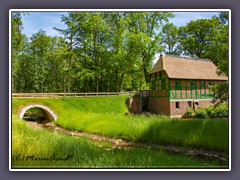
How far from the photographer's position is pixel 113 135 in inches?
468

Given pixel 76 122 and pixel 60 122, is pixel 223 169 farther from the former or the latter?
pixel 60 122

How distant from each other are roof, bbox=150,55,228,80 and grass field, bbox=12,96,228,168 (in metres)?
9.26

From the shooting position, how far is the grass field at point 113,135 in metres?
6.25

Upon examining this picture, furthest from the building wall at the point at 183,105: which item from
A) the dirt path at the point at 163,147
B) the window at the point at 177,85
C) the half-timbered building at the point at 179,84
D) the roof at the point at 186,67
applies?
the dirt path at the point at 163,147

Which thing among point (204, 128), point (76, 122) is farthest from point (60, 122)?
point (204, 128)

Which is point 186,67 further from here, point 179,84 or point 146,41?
point 146,41

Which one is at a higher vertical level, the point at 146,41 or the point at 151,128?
the point at 146,41

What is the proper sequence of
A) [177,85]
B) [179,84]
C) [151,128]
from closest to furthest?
[151,128]
[177,85]
[179,84]

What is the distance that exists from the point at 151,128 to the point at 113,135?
2025 mm

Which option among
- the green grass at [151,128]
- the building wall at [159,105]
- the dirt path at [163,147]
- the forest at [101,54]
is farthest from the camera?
the building wall at [159,105]

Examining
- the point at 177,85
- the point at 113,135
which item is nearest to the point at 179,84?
the point at 177,85

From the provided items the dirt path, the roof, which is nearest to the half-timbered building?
the roof

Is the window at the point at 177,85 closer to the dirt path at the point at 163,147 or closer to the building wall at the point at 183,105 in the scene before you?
the building wall at the point at 183,105
